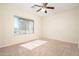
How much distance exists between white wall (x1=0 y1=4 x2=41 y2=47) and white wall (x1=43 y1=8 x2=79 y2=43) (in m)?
0.24

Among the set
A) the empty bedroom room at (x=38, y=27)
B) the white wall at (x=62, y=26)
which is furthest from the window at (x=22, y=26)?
the white wall at (x=62, y=26)

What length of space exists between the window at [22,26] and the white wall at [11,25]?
0.09 metres

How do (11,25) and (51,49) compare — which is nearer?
(11,25)

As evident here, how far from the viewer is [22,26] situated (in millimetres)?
1638

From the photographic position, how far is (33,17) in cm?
188

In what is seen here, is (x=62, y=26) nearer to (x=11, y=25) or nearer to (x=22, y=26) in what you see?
(x=22, y=26)

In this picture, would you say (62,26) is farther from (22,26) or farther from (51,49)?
(22,26)

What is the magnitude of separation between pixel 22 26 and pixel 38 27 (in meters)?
0.49

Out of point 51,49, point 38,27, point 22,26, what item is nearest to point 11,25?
point 22,26

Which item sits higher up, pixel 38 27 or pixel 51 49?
pixel 38 27

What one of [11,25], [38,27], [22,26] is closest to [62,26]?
[38,27]

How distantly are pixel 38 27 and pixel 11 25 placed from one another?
68 centimetres

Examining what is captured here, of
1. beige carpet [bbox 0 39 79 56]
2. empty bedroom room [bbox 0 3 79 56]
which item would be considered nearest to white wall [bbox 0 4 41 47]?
empty bedroom room [bbox 0 3 79 56]

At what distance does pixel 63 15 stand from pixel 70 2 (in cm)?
54
